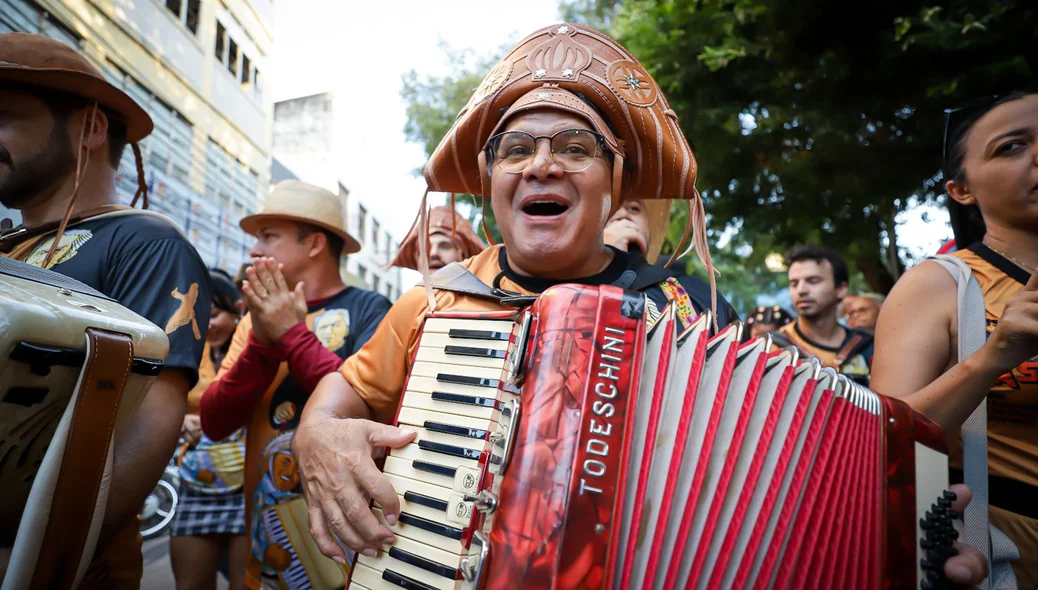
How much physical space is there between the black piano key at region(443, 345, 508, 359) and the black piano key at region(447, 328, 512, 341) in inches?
0.9

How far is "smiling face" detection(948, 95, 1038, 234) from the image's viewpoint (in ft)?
5.94

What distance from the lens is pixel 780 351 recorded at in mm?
1441

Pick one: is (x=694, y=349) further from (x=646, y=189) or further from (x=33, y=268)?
(x=33, y=268)

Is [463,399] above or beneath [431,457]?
above

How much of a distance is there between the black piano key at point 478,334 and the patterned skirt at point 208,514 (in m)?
2.48

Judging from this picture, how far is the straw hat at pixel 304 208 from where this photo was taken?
3.17 meters

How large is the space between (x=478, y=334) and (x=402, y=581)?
0.51m

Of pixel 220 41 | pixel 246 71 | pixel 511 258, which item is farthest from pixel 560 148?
pixel 246 71

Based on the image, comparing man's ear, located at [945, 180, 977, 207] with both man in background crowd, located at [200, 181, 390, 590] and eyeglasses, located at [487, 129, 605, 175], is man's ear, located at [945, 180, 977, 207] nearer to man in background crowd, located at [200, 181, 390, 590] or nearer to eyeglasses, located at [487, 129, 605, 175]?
eyeglasses, located at [487, 129, 605, 175]

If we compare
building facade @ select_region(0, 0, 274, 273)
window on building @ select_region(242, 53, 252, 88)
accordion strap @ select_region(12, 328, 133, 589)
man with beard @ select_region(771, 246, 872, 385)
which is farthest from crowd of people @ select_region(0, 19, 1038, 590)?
window on building @ select_region(242, 53, 252, 88)

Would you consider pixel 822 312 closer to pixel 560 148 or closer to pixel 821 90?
pixel 821 90

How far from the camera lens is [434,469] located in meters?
1.25

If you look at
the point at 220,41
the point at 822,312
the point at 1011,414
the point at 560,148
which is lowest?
the point at 1011,414

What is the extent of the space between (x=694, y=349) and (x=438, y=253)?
263 cm
